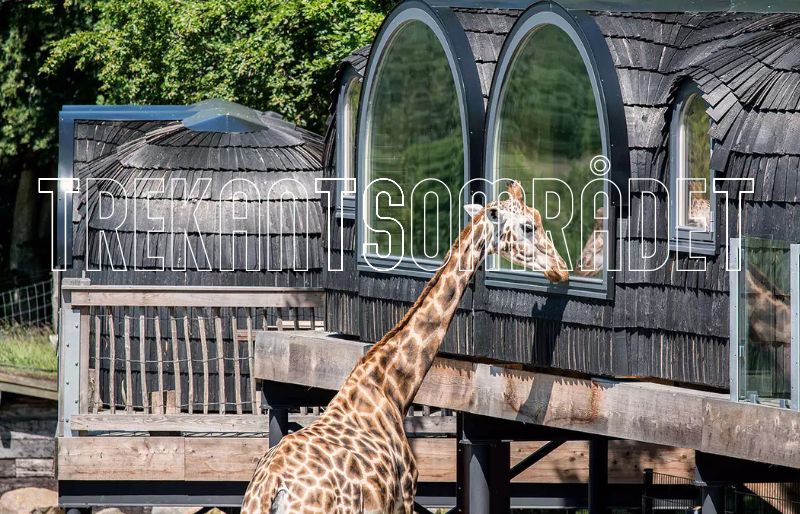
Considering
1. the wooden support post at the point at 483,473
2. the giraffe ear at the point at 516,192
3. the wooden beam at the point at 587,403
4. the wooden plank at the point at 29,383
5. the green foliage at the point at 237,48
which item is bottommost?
the wooden plank at the point at 29,383

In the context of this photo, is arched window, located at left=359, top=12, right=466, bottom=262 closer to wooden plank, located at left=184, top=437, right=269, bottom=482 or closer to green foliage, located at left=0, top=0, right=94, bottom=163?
wooden plank, located at left=184, top=437, right=269, bottom=482

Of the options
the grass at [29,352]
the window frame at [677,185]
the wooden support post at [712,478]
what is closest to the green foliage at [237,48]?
the grass at [29,352]

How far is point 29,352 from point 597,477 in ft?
42.2

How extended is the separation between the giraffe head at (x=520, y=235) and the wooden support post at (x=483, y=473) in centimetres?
176

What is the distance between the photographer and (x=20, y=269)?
3206 cm

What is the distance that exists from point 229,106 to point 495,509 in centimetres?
789

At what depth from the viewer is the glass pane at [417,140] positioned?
38.1 feet

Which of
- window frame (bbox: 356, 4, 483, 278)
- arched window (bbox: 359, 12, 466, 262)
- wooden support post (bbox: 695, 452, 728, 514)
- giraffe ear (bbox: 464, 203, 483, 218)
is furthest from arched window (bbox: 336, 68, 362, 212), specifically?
wooden support post (bbox: 695, 452, 728, 514)

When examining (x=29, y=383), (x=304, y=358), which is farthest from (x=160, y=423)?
(x=29, y=383)

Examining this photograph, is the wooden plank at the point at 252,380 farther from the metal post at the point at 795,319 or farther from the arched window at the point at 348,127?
the metal post at the point at 795,319

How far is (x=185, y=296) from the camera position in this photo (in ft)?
46.5

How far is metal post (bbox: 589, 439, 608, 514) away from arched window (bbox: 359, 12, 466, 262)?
336cm

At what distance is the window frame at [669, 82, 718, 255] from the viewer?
944 centimetres

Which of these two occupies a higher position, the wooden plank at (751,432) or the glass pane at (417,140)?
the glass pane at (417,140)
